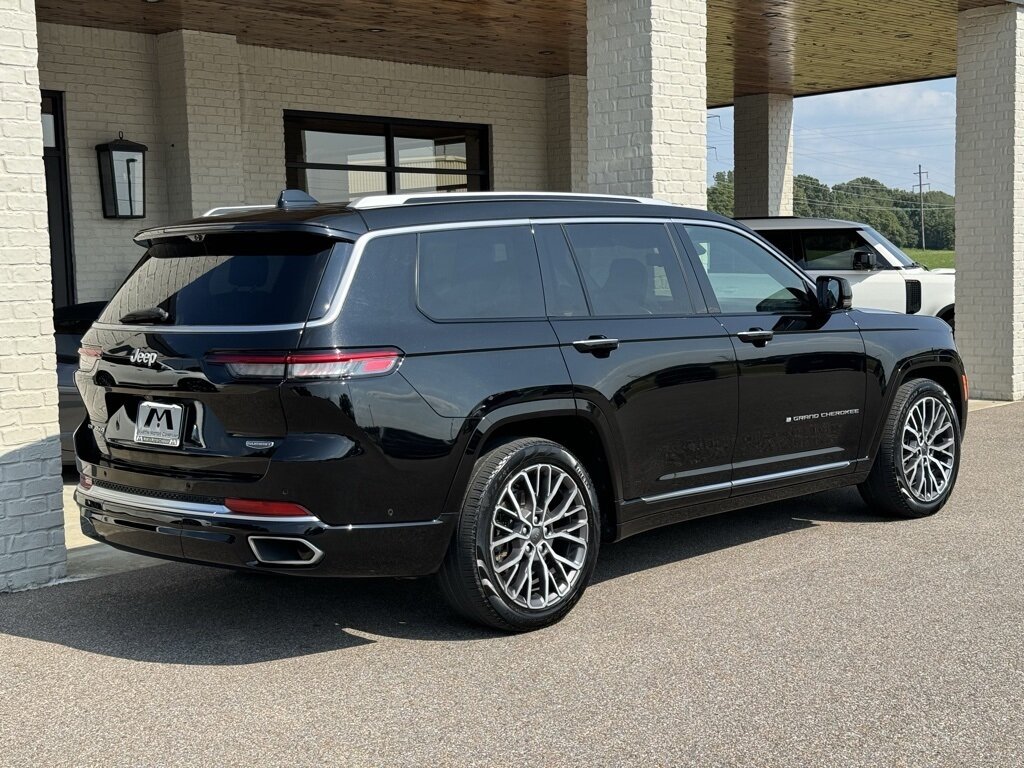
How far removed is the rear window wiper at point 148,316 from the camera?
5.11 metres

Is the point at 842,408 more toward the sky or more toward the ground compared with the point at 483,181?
more toward the ground

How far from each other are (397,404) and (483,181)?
13.5 meters

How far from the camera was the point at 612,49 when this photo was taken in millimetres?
9719

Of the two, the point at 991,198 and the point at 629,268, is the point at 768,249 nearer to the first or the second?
the point at 629,268

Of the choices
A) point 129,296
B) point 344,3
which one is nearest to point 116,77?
point 344,3

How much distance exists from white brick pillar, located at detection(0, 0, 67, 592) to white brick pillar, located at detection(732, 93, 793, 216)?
16572 mm

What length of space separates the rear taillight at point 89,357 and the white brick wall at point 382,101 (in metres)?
9.56

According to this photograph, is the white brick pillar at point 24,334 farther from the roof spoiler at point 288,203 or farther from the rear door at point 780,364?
the rear door at point 780,364

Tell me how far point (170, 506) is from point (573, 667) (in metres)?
1.67

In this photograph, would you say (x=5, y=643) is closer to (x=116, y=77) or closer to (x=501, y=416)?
(x=501, y=416)

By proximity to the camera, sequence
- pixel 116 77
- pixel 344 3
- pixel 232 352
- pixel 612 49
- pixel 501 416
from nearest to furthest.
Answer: pixel 232 352 < pixel 501 416 < pixel 612 49 < pixel 344 3 < pixel 116 77

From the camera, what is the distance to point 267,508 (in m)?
4.73

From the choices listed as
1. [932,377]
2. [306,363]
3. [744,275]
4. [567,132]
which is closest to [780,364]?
[744,275]

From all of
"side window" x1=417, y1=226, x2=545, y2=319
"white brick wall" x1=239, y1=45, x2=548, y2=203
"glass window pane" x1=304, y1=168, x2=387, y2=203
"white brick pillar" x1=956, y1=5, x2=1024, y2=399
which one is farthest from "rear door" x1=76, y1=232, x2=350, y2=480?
"glass window pane" x1=304, y1=168, x2=387, y2=203
